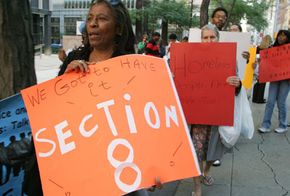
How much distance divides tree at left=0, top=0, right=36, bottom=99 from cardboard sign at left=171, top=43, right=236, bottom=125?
3.86 ft

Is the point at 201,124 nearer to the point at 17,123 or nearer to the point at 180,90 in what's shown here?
the point at 180,90

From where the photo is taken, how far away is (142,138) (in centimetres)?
171

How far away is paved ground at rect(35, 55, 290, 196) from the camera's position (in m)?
3.92

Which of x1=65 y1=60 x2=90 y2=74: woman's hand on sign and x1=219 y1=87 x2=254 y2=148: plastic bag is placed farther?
x1=219 y1=87 x2=254 y2=148: plastic bag

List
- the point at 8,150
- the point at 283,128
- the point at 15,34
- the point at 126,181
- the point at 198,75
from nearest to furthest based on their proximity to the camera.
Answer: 1. the point at 126,181
2. the point at 8,150
3. the point at 15,34
4. the point at 198,75
5. the point at 283,128

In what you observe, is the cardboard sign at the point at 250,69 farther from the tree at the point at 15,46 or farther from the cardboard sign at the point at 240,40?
the tree at the point at 15,46

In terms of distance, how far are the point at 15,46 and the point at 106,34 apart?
70 cm

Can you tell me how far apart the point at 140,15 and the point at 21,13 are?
21458 millimetres

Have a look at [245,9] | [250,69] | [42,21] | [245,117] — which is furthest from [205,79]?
[42,21]

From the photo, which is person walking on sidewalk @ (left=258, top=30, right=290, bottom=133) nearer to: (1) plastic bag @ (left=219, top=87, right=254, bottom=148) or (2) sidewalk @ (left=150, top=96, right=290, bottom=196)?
(2) sidewalk @ (left=150, top=96, right=290, bottom=196)

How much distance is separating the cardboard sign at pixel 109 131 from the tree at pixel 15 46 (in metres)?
0.76

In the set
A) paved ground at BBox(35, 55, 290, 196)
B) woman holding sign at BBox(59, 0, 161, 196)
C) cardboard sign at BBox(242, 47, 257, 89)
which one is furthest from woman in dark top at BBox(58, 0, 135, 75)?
cardboard sign at BBox(242, 47, 257, 89)

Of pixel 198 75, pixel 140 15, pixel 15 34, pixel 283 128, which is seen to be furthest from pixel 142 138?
pixel 140 15

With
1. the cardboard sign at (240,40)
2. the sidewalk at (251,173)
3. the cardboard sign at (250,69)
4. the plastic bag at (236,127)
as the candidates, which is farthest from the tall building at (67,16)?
the plastic bag at (236,127)
